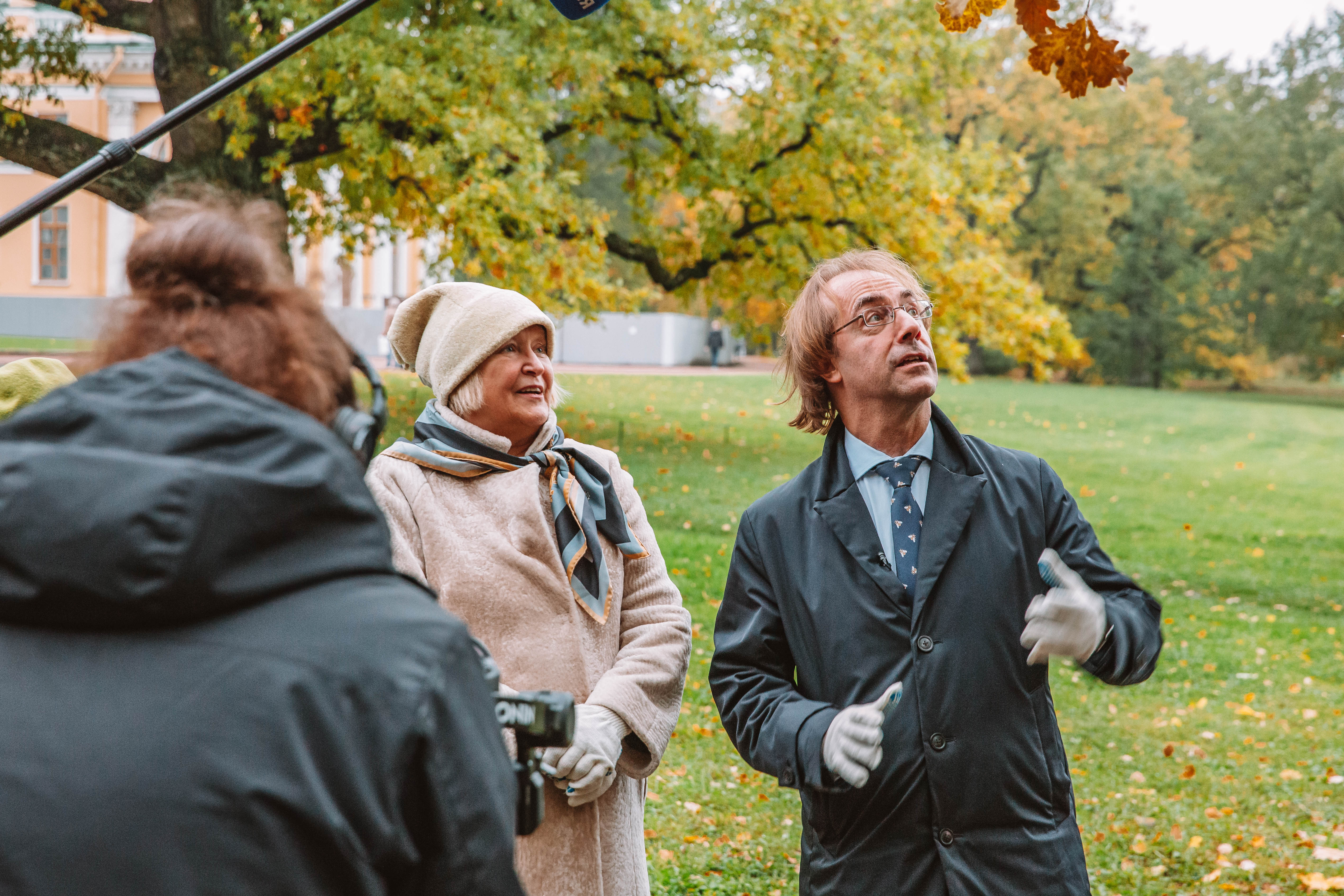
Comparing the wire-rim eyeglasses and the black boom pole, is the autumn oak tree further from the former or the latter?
the wire-rim eyeglasses

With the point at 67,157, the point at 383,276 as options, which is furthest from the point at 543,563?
the point at 383,276

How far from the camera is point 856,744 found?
2053 millimetres

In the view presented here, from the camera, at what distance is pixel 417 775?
1153 millimetres

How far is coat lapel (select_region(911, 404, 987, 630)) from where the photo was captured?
2.29 metres

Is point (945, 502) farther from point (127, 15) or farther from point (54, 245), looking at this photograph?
point (54, 245)

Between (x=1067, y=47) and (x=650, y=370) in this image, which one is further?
(x=650, y=370)

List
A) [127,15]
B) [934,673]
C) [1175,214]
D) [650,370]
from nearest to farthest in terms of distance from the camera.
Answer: [934,673] → [127,15] → [650,370] → [1175,214]

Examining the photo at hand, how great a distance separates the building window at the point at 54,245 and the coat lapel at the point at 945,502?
23053 mm

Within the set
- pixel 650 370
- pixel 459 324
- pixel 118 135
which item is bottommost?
pixel 650 370

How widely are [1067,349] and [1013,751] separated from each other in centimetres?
1206

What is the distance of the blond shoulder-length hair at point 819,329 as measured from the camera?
276 cm

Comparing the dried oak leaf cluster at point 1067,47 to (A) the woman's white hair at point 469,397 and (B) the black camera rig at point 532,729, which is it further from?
(B) the black camera rig at point 532,729

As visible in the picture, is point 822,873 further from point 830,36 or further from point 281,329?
point 830,36

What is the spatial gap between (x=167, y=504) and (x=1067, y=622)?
157cm
